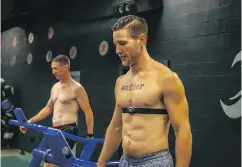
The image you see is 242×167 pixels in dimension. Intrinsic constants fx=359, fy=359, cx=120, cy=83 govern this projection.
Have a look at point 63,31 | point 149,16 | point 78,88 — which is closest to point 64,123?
point 78,88

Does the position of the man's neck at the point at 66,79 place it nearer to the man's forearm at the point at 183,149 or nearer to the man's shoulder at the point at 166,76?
the man's shoulder at the point at 166,76

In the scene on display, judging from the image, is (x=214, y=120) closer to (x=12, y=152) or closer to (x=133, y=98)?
(x=133, y=98)

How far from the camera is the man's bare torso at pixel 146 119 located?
6.73 feet

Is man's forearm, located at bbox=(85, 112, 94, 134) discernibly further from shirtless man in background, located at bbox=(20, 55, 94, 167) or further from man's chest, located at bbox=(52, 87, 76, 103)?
man's chest, located at bbox=(52, 87, 76, 103)

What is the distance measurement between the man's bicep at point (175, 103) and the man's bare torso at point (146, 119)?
0.05 metres

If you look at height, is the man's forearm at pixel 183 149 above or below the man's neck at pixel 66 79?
below

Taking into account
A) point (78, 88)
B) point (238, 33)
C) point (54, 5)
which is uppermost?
point (54, 5)

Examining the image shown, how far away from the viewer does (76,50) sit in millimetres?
7160

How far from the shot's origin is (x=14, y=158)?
7.56 m

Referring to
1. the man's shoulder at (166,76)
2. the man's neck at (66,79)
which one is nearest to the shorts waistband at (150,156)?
the man's shoulder at (166,76)

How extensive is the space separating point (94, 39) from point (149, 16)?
1.55m

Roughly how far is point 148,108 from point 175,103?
16 cm

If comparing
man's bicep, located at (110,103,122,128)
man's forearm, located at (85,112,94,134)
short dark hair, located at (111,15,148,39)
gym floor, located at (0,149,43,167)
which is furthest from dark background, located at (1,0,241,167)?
short dark hair, located at (111,15,148,39)

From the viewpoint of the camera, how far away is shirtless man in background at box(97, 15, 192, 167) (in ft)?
6.53
